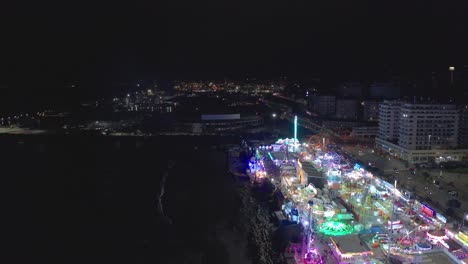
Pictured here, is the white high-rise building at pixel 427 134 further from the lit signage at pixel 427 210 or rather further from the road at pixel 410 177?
the lit signage at pixel 427 210

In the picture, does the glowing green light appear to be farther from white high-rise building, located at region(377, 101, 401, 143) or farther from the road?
white high-rise building, located at region(377, 101, 401, 143)

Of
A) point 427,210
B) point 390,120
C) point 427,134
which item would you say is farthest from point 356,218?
point 390,120

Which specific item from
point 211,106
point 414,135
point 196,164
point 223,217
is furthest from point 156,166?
point 211,106

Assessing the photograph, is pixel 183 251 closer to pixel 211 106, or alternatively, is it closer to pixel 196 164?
pixel 196 164

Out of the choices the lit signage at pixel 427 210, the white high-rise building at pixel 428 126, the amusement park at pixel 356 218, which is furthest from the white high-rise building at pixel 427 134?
the lit signage at pixel 427 210

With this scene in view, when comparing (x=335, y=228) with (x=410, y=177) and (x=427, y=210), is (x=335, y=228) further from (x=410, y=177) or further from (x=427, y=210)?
(x=410, y=177)

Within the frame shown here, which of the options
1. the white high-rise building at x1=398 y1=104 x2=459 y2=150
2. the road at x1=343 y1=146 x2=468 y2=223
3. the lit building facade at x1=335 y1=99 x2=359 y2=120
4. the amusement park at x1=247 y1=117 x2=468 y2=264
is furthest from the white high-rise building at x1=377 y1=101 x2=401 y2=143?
the lit building facade at x1=335 y1=99 x2=359 y2=120
